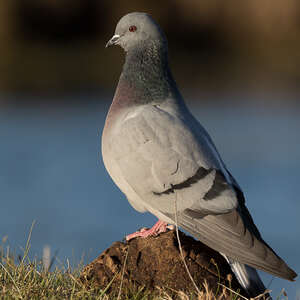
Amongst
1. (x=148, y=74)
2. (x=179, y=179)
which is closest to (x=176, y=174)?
(x=179, y=179)

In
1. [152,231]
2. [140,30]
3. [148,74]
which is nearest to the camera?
[152,231]

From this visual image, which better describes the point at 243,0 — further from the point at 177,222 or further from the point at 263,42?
the point at 177,222

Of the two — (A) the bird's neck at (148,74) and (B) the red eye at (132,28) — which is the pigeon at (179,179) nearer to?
(A) the bird's neck at (148,74)

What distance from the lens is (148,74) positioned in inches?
235

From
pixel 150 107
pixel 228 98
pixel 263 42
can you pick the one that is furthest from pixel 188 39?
pixel 150 107

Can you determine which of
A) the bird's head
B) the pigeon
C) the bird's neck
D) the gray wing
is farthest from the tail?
the bird's head

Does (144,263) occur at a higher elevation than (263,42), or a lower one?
lower

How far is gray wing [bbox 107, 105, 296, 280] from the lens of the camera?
541 centimetres

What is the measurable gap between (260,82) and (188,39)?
412 centimetres

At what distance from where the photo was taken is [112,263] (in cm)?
546

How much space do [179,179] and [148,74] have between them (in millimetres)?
1040

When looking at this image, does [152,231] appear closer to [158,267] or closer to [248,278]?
[158,267]

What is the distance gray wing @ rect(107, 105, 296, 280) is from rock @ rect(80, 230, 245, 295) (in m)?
0.24

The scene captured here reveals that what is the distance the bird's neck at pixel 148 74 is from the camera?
5879mm
